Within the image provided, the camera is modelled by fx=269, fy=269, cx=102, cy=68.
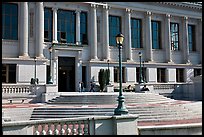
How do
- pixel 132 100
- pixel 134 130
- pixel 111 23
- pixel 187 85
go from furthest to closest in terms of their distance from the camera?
pixel 111 23
pixel 187 85
pixel 132 100
pixel 134 130

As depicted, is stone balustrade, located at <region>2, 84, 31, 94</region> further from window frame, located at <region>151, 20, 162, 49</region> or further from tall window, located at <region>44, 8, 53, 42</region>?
window frame, located at <region>151, 20, 162, 49</region>

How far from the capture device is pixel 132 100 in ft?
75.3

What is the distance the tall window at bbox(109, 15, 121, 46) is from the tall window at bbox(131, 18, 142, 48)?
253cm

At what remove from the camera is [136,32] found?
4319 centimetres

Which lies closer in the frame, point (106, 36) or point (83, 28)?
point (83, 28)

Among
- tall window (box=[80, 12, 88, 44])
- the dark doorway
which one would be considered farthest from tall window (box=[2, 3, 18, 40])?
tall window (box=[80, 12, 88, 44])

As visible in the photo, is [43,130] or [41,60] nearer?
[43,130]

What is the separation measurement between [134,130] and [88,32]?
→ 94.7 feet

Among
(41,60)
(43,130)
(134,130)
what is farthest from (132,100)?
(41,60)

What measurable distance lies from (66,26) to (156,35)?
51.4 ft

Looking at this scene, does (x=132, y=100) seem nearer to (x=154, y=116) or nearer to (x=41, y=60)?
(x=154, y=116)

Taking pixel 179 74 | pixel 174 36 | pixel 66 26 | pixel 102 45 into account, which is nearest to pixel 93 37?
pixel 102 45

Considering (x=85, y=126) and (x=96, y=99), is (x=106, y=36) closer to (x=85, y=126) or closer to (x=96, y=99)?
(x=96, y=99)

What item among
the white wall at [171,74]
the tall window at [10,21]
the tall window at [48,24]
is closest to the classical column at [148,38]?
the white wall at [171,74]
